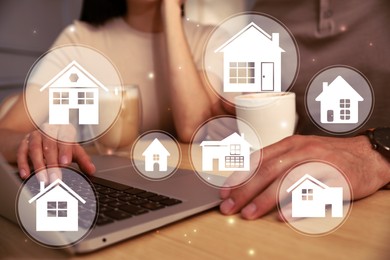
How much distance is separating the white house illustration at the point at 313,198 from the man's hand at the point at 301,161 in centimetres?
2

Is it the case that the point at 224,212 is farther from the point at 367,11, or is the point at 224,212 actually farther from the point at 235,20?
the point at 235,20

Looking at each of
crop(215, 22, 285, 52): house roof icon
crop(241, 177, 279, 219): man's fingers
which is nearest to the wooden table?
crop(241, 177, 279, 219): man's fingers

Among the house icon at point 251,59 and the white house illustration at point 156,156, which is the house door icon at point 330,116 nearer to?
the house icon at point 251,59

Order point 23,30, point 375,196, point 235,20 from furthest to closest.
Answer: point 23,30 → point 235,20 → point 375,196

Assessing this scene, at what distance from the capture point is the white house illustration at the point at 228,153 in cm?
55

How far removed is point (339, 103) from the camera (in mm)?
681

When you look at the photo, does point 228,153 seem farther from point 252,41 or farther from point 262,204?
point 252,41

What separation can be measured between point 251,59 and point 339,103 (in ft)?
1.44

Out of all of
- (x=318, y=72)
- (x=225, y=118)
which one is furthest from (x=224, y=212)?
(x=318, y=72)

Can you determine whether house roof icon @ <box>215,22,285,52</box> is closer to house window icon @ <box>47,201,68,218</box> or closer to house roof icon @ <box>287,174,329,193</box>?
house roof icon @ <box>287,174,329,193</box>

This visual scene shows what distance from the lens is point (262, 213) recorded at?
1.15 ft

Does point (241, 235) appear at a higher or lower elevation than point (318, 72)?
lower

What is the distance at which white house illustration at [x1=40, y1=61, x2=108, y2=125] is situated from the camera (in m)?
0.68

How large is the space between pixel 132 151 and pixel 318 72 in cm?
49
